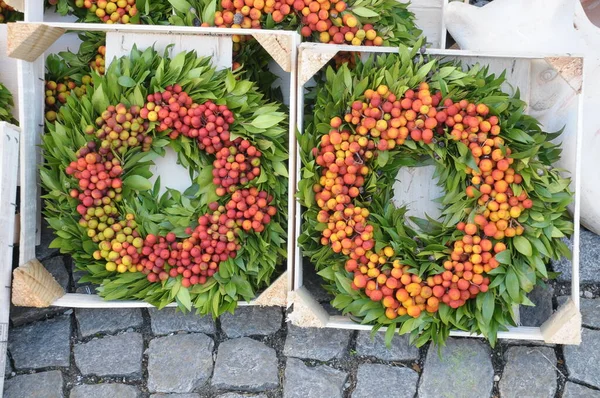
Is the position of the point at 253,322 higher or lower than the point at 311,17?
lower

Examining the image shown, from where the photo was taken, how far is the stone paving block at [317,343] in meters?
2.31

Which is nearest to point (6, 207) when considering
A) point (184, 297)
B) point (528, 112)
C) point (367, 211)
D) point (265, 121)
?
point (184, 297)

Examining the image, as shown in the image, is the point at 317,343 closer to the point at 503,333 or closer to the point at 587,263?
the point at 503,333

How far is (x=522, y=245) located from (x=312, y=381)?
2.94 ft

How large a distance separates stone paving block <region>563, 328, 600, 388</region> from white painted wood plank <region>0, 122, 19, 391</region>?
76.1 inches

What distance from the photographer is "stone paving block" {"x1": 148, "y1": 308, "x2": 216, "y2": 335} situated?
7.75 ft

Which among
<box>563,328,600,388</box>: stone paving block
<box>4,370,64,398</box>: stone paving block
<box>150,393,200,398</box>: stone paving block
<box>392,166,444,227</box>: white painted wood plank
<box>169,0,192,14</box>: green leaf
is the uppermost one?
<box>169,0,192,14</box>: green leaf

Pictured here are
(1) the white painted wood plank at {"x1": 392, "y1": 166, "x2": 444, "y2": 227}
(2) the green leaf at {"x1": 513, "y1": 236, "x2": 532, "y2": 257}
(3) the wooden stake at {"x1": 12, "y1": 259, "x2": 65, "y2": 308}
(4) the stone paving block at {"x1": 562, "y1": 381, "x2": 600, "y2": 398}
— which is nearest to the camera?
(2) the green leaf at {"x1": 513, "y1": 236, "x2": 532, "y2": 257}

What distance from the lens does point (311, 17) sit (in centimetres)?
207

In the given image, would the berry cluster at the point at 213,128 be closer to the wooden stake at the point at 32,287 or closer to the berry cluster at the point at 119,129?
the berry cluster at the point at 119,129

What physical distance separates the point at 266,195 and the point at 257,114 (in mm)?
266

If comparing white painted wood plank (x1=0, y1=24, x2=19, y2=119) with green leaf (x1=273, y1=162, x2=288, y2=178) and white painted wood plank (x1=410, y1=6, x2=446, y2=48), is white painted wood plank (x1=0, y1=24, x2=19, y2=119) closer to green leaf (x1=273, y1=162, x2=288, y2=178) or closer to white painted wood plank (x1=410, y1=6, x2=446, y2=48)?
green leaf (x1=273, y1=162, x2=288, y2=178)

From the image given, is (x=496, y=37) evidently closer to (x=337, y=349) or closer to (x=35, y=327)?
(x=337, y=349)

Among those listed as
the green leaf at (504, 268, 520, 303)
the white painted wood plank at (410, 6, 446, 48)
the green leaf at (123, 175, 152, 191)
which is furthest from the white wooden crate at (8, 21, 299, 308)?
the green leaf at (504, 268, 520, 303)
